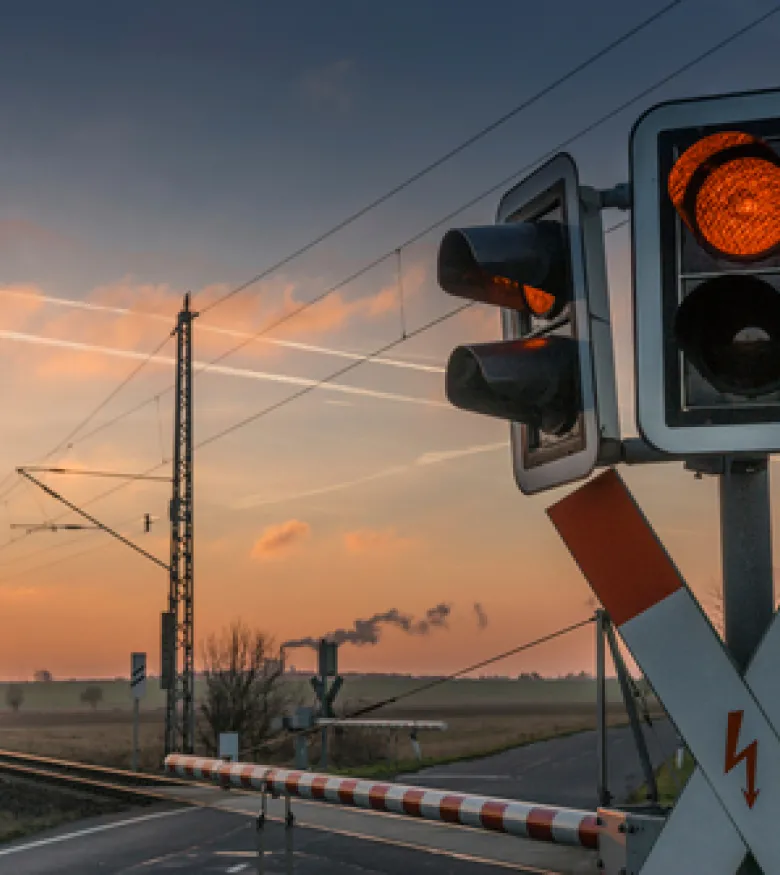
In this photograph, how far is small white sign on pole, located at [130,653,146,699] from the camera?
27.1 meters

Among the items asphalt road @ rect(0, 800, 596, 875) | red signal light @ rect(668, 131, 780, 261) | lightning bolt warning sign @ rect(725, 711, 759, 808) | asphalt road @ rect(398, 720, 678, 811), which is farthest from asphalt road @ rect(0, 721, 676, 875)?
red signal light @ rect(668, 131, 780, 261)

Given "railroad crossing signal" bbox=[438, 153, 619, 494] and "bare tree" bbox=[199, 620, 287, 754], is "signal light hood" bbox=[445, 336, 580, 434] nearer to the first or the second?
"railroad crossing signal" bbox=[438, 153, 619, 494]

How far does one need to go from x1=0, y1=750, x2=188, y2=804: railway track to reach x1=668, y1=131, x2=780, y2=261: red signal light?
14.8 m

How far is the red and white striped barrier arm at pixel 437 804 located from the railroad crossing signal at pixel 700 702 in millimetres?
4368

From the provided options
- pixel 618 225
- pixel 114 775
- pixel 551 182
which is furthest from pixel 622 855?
pixel 114 775

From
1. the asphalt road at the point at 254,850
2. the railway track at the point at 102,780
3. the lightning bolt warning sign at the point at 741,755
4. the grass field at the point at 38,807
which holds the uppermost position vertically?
the lightning bolt warning sign at the point at 741,755

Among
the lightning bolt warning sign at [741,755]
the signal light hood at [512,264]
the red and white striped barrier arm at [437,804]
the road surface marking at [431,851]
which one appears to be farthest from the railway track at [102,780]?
the lightning bolt warning sign at [741,755]

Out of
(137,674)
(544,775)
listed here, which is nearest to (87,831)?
(544,775)

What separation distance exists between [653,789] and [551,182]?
232cm

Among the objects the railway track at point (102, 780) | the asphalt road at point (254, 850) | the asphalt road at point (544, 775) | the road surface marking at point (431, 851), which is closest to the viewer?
the road surface marking at point (431, 851)

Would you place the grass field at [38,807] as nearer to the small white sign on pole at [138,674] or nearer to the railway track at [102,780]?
the railway track at [102,780]

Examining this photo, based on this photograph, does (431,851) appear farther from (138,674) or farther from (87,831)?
(138,674)

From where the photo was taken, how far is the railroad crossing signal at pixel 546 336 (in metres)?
2.83

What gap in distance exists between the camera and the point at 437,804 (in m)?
8.43
